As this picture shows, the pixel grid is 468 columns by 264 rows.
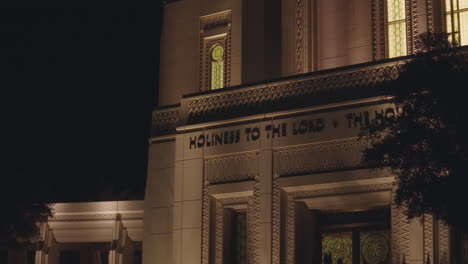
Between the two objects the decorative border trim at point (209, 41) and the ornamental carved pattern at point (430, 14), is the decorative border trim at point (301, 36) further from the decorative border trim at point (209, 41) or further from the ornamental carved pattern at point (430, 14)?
the ornamental carved pattern at point (430, 14)

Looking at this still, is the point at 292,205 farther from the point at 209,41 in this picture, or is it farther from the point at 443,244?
the point at 209,41

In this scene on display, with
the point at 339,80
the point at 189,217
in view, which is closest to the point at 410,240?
the point at 339,80

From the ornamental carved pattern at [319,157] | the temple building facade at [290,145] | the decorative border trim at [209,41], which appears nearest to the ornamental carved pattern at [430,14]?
the temple building facade at [290,145]

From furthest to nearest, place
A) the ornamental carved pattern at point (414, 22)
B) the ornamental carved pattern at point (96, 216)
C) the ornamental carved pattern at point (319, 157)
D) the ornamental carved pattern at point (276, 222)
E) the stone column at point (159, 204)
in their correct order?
1. the ornamental carved pattern at point (96, 216)
2. the stone column at point (159, 204)
3. the ornamental carved pattern at point (414, 22)
4. the ornamental carved pattern at point (276, 222)
5. the ornamental carved pattern at point (319, 157)

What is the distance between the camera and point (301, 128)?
2200 centimetres

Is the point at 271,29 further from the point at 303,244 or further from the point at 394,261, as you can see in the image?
the point at 394,261

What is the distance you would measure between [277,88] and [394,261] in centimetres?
531

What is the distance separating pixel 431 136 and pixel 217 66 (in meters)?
11.7

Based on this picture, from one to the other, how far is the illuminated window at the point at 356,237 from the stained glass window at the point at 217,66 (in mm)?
6095

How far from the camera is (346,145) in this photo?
21312 mm

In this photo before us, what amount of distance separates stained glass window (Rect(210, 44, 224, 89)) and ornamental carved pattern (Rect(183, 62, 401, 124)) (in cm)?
289

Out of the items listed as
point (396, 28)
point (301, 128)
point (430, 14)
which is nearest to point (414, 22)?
point (430, 14)

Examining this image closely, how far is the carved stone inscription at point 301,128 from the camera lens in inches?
822

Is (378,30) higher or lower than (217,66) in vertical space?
higher
